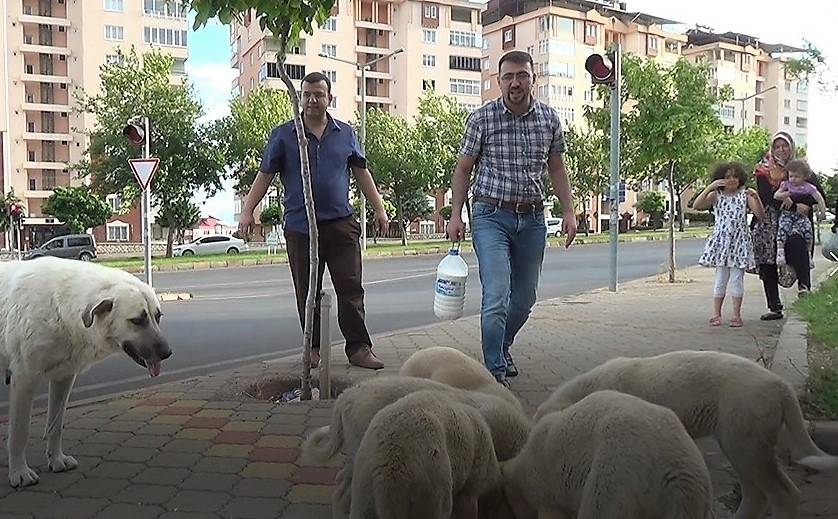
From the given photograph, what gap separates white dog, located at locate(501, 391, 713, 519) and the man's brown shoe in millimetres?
3665

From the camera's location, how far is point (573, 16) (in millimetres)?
86750

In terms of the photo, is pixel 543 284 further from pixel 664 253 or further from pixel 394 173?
pixel 394 173

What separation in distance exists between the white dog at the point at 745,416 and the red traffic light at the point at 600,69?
454 inches

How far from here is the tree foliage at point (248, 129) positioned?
129ft

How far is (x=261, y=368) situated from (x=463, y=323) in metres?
3.57

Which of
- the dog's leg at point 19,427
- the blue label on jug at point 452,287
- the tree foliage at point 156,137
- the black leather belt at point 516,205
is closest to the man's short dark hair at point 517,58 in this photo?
the black leather belt at point 516,205

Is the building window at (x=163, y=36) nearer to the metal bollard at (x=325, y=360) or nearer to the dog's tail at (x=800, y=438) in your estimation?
the metal bollard at (x=325, y=360)

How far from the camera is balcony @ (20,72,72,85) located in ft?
220

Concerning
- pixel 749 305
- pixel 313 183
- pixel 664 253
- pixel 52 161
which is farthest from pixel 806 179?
pixel 52 161

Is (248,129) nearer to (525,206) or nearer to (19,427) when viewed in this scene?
(525,206)

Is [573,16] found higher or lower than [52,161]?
higher

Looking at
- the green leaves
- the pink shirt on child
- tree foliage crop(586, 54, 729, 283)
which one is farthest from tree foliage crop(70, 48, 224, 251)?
the pink shirt on child

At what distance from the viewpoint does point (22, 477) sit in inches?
149

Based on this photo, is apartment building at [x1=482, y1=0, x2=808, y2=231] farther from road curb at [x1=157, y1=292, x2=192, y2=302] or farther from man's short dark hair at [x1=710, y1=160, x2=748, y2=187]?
man's short dark hair at [x1=710, y1=160, x2=748, y2=187]
